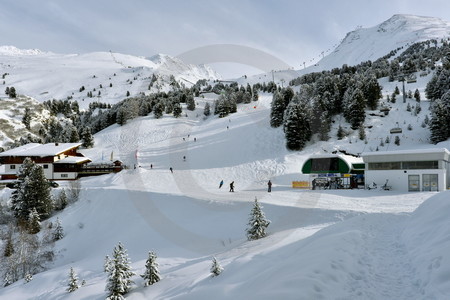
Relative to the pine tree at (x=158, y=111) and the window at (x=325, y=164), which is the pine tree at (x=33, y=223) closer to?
the window at (x=325, y=164)

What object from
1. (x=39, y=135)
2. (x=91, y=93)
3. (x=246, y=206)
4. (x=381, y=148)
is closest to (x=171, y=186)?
(x=246, y=206)

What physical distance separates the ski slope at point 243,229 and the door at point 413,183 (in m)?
3.58

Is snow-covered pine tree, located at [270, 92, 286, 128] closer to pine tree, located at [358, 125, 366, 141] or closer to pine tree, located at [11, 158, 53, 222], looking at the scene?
pine tree, located at [358, 125, 366, 141]

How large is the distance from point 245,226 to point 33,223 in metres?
24.2

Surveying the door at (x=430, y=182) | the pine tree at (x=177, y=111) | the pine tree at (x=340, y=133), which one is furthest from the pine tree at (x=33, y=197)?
the pine tree at (x=177, y=111)

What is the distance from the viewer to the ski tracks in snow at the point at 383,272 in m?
6.85

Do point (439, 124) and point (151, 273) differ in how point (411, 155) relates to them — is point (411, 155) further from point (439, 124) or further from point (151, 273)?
point (151, 273)

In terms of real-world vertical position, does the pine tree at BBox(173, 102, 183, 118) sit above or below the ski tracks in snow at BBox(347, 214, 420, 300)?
above

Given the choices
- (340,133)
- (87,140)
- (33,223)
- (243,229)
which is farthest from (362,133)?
(87,140)

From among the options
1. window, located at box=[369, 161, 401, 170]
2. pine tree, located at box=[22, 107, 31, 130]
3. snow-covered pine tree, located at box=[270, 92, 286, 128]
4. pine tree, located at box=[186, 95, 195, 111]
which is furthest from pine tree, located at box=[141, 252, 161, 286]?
pine tree, located at box=[22, 107, 31, 130]

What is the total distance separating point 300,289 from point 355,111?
55530mm

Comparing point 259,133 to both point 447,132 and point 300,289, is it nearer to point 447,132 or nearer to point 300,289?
point 447,132

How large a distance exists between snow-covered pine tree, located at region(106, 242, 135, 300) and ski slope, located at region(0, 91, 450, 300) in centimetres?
77

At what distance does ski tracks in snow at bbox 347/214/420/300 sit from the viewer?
685 cm
